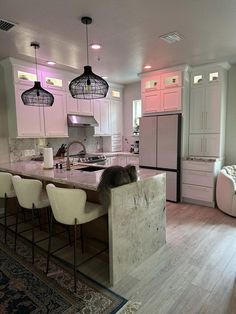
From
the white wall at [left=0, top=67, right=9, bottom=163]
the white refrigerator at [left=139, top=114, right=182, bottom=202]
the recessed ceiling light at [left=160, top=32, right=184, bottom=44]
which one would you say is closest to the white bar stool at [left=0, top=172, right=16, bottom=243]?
the white wall at [left=0, top=67, right=9, bottom=163]

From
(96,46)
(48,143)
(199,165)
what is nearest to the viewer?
(96,46)

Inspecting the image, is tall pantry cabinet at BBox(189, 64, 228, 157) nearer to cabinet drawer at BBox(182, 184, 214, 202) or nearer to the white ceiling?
the white ceiling

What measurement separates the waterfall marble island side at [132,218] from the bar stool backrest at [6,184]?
310mm

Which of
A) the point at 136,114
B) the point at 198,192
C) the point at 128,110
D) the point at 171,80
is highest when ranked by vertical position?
the point at 171,80

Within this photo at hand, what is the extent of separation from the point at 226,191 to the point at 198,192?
0.63m

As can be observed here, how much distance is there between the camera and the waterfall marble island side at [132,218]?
2.14 meters

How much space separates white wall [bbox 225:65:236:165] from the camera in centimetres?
449

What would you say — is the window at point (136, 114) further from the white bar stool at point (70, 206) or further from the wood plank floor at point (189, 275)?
the white bar stool at point (70, 206)

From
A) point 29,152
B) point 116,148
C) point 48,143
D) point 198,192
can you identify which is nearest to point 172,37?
point 198,192

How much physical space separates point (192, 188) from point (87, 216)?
305 cm

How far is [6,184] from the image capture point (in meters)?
2.96

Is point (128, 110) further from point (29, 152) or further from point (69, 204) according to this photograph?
point (69, 204)

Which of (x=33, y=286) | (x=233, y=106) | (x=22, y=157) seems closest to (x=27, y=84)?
Result: (x=22, y=157)

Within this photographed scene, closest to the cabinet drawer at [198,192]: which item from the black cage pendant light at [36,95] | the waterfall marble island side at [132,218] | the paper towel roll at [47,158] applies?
the waterfall marble island side at [132,218]
